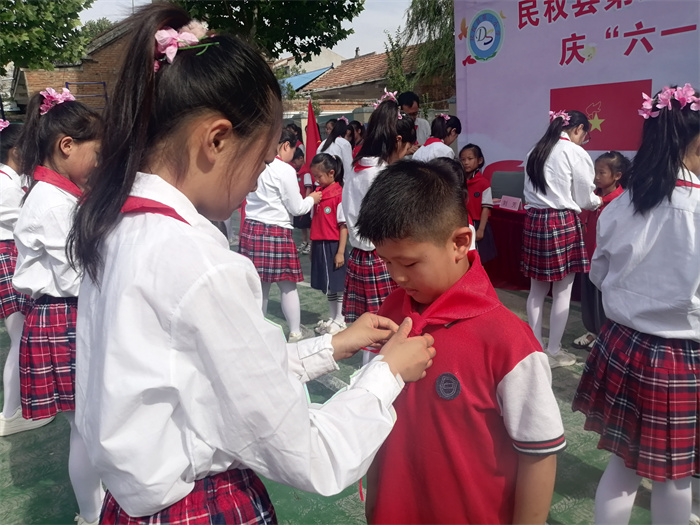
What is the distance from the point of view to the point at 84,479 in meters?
2.05

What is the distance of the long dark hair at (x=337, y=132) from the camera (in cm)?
639

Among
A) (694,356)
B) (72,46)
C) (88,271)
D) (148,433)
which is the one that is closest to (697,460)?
(694,356)

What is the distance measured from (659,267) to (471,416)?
1004 millimetres

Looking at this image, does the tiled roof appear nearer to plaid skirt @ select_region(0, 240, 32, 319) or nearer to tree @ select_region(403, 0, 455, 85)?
tree @ select_region(403, 0, 455, 85)

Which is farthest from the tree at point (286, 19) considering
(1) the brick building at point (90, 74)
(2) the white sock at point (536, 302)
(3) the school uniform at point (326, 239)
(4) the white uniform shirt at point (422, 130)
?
(2) the white sock at point (536, 302)

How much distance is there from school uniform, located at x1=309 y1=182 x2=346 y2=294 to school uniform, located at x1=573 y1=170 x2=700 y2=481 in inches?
108

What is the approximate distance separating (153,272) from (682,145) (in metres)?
1.83

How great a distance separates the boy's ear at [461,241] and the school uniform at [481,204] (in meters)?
3.37

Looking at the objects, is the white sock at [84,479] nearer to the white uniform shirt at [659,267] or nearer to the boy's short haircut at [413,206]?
the boy's short haircut at [413,206]

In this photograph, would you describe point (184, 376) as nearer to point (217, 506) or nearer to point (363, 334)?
point (217, 506)

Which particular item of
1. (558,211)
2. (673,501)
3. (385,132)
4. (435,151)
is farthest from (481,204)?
(673,501)

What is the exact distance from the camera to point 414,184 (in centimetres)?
134

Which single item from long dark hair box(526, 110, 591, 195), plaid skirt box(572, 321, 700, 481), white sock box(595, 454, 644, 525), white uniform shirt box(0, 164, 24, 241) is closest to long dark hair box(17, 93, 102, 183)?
white uniform shirt box(0, 164, 24, 241)

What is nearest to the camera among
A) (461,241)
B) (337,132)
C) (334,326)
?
(461,241)
